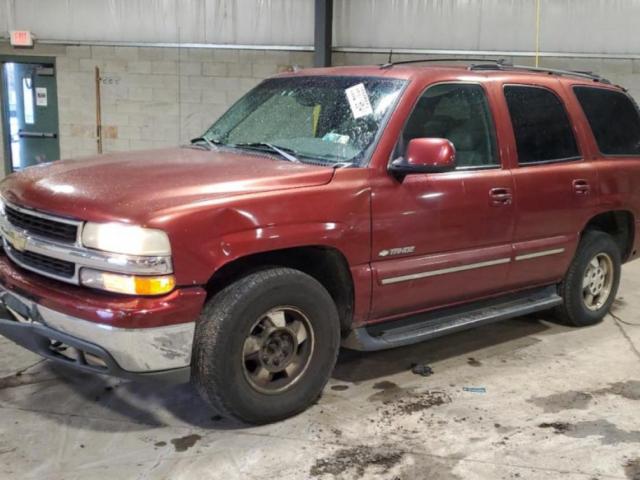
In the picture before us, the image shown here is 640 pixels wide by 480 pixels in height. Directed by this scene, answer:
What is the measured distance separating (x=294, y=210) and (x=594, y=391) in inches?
87.4

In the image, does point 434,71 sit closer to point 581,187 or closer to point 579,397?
point 581,187

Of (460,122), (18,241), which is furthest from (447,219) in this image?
(18,241)

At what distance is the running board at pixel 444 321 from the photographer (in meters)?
3.80

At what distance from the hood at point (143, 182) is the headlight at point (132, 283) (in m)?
0.25

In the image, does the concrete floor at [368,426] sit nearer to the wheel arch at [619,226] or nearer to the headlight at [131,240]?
the headlight at [131,240]

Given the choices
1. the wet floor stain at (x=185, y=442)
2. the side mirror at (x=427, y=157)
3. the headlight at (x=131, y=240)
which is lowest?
the wet floor stain at (x=185, y=442)

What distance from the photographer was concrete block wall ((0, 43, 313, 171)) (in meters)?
10.1

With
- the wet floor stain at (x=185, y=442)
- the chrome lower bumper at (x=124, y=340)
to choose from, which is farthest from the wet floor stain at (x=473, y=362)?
the chrome lower bumper at (x=124, y=340)

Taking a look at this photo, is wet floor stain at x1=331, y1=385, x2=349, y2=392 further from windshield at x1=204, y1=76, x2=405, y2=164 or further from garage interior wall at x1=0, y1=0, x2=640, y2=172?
garage interior wall at x1=0, y1=0, x2=640, y2=172

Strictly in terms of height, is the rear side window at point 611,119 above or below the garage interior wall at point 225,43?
below

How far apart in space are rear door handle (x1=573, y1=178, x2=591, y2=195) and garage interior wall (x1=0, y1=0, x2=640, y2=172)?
16.0 ft

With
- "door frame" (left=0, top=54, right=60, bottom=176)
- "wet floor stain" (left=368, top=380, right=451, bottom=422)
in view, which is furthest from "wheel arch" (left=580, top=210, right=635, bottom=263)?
"door frame" (left=0, top=54, right=60, bottom=176)

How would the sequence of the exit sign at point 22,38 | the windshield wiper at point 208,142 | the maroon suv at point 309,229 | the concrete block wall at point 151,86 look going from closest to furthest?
the maroon suv at point 309,229 → the windshield wiper at point 208,142 → the concrete block wall at point 151,86 → the exit sign at point 22,38

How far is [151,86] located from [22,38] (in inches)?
88.2
